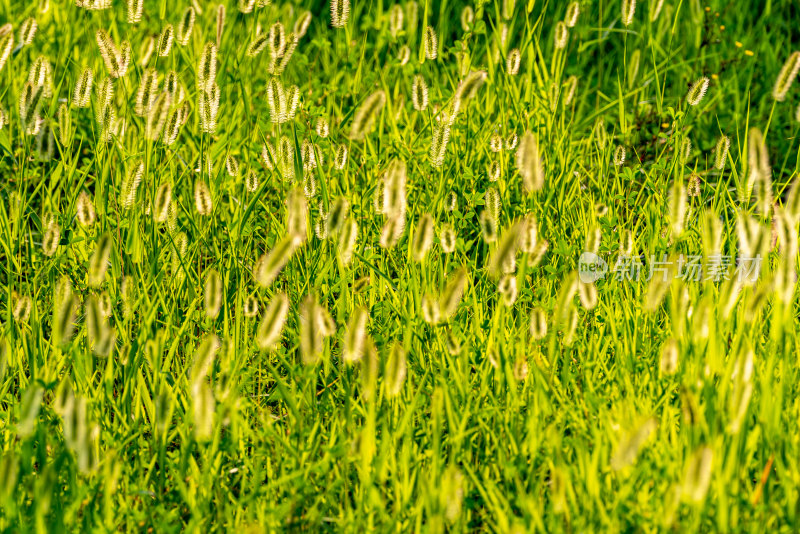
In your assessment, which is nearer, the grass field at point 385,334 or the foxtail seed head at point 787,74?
the grass field at point 385,334

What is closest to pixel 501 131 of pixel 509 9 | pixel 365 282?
pixel 509 9

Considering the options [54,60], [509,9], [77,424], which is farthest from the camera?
[54,60]

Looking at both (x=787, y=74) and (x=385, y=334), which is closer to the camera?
(x=787, y=74)

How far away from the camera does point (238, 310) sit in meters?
1.98

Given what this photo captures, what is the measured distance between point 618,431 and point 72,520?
3.37ft

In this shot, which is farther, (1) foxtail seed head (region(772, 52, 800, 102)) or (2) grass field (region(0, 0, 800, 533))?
(1) foxtail seed head (region(772, 52, 800, 102))

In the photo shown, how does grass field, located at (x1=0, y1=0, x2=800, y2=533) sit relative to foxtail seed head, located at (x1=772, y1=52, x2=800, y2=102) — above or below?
below

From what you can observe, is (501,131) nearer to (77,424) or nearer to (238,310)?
(238,310)

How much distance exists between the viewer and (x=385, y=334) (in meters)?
2.22

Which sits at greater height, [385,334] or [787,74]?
[787,74]

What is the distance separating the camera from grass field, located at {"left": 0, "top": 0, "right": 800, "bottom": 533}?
1.55 metres

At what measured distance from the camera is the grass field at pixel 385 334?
155cm

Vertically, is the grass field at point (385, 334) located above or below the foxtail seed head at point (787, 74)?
below

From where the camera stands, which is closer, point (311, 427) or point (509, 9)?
point (311, 427)
